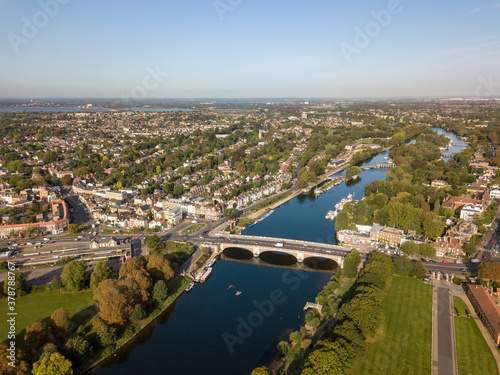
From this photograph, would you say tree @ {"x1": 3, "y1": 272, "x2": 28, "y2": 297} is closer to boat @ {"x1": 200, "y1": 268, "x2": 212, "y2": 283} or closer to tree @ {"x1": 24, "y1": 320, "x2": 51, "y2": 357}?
tree @ {"x1": 24, "y1": 320, "x2": 51, "y2": 357}

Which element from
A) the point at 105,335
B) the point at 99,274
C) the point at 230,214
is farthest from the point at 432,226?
the point at 99,274

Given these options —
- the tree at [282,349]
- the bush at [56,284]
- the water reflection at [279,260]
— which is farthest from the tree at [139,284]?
the water reflection at [279,260]

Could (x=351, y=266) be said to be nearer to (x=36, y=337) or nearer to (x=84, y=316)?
(x=84, y=316)

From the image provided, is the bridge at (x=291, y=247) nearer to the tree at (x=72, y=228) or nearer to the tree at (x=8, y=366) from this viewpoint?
the tree at (x=72, y=228)

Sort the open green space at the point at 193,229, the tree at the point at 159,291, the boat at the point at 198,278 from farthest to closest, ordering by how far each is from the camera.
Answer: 1. the open green space at the point at 193,229
2. the boat at the point at 198,278
3. the tree at the point at 159,291


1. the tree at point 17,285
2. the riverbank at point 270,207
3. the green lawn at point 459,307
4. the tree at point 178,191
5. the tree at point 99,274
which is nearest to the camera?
the green lawn at point 459,307

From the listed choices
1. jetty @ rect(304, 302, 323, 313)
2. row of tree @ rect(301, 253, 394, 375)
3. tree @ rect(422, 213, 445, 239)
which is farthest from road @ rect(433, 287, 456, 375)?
tree @ rect(422, 213, 445, 239)
